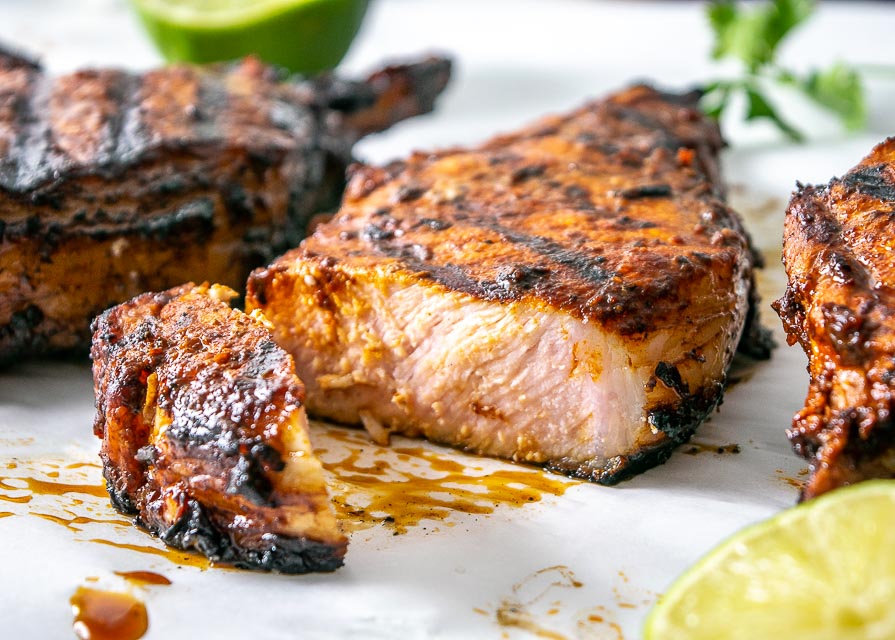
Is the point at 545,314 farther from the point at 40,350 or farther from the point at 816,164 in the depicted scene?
the point at 816,164

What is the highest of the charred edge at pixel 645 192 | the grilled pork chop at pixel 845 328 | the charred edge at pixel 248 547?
the charred edge at pixel 645 192

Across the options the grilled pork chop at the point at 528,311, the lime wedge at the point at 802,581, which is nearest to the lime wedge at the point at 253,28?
the grilled pork chop at the point at 528,311

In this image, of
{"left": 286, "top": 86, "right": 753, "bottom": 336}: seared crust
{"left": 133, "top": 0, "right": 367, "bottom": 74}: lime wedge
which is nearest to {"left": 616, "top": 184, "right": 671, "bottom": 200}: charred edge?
{"left": 286, "top": 86, "right": 753, "bottom": 336}: seared crust

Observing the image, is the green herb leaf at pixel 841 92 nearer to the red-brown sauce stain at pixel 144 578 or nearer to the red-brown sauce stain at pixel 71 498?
the red-brown sauce stain at pixel 71 498

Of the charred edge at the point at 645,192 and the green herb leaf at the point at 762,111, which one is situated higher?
the green herb leaf at the point at 762,111

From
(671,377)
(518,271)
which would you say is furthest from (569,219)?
(671,377)

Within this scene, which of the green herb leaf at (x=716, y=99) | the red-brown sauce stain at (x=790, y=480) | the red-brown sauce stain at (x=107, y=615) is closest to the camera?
the red-brown sauce stain at (x=107, y=615)
